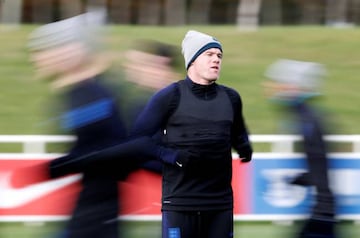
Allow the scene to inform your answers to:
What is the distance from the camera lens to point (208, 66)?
4.89m

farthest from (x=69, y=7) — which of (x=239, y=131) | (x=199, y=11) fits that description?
(x=239, y=131)

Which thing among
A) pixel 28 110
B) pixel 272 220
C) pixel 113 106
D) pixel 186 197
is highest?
pixel 113 106

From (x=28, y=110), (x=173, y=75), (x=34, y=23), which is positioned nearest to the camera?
(x=173, y=75)

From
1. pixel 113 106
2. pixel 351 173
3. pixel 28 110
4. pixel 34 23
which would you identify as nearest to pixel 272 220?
pixel 351 173

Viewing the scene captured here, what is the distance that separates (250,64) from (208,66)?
13195 mm

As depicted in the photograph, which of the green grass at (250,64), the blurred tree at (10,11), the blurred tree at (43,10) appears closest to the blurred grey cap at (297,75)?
the green grass at (250,64)

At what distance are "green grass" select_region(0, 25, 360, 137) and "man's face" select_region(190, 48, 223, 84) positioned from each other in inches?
357

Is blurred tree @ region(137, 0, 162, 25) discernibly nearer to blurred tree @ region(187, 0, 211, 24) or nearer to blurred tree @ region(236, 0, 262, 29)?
blurred tree @ region(187, 0, 211, 24)

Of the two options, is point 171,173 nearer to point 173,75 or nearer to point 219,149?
point 219,149

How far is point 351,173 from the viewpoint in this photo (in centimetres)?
848

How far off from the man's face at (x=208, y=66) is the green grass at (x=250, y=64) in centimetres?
906

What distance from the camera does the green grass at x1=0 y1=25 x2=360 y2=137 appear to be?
49.2ft

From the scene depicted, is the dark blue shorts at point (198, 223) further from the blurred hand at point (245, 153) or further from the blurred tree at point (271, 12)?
the blurred tree at point (271, 12)

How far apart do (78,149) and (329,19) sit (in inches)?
693
